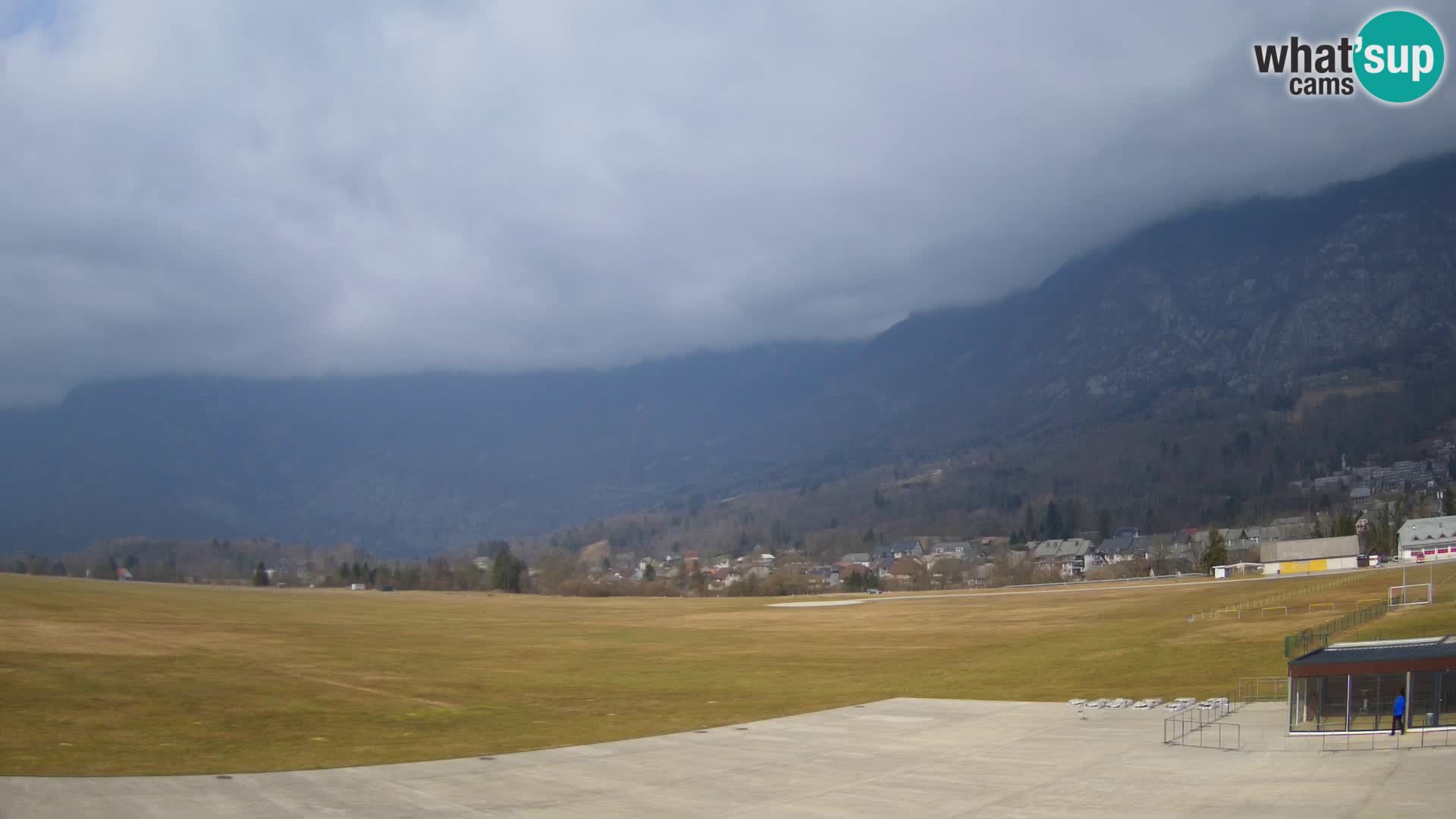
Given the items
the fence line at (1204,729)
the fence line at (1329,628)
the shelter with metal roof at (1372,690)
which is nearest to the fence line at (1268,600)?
the fence line at (1329,628)

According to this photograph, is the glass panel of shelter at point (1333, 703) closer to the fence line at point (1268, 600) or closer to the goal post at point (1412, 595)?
the fence line at point (1268, 600)

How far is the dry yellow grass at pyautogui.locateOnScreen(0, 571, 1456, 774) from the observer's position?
122ft

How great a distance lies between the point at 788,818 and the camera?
28016mm

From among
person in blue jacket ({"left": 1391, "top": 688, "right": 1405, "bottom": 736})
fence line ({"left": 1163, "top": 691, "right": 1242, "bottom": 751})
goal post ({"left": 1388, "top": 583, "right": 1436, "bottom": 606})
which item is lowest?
fence line ({"left": 1163, "top": 691, "right": 1242, "bottom": 751})

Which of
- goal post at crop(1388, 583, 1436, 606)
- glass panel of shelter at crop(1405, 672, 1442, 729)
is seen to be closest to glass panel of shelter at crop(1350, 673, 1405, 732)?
glass panel of shelter at crop(1405, 672, 1442, 729)

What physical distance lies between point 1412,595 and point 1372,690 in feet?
135

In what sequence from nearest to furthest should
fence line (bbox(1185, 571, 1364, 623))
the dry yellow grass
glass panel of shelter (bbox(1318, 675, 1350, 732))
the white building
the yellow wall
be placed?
glass panel of shelter (bbox(1318, 675, 1350, 732)) → the dry yellow grass → fence line (bbox(1185, 571, 1364, 623)) → the white building → the yellow wall

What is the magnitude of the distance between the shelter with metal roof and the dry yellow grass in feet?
30.1

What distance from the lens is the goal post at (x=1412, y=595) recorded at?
212ft

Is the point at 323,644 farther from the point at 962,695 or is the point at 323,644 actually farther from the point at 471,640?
the point at 962,695

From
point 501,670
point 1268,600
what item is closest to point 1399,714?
point 501,670

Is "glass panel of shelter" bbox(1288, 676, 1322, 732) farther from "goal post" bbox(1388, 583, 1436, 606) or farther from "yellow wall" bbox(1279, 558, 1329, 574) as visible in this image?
"yellow wall" bbox(1279, 558, 1329, 574)

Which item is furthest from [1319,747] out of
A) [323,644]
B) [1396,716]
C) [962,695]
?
[323,644]

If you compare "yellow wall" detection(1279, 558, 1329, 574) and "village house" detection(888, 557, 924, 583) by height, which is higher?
"yellow wall" detection(1279, 558, 1329, 574)
